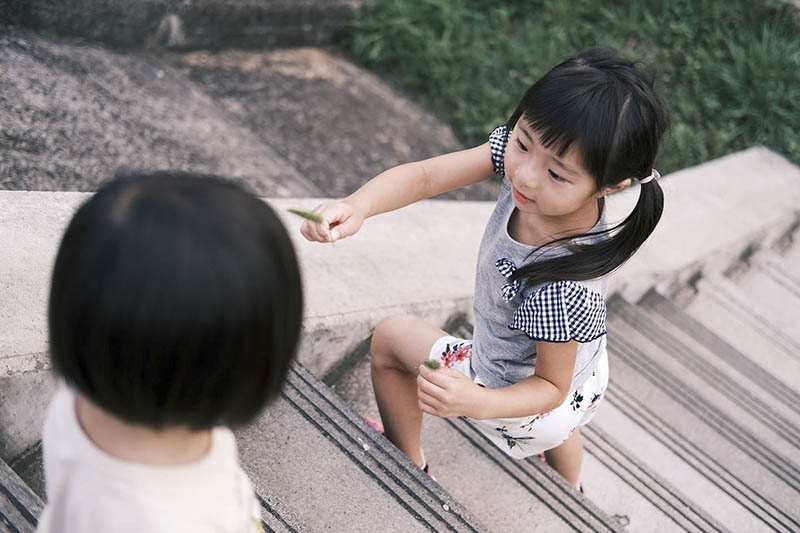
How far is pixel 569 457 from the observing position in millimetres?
2297

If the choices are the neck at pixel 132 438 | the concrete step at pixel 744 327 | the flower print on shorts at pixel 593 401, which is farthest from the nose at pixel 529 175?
the concrete step at pixel 744 327

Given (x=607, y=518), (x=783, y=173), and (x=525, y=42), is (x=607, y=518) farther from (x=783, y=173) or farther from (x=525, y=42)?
(x=525, y=42)

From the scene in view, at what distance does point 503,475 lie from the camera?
224cm

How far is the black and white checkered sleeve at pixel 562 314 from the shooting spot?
169 cm

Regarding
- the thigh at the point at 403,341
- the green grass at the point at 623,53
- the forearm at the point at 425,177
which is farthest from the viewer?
the green grass at the point at 623,53

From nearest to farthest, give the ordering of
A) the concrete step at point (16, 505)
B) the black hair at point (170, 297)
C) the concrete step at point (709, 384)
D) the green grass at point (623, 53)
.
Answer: the black hair at point (170, 297)
the concrete step at point (16, 505)
the concrete step at point (709, 384)
the green grass at point (623, 53)

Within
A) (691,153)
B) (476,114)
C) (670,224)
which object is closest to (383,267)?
(670,224)

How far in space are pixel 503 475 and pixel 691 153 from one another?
3.61 meters

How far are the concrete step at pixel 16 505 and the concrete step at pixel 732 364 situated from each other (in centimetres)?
266

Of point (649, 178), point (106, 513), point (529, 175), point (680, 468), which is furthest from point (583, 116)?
point (680, 468)

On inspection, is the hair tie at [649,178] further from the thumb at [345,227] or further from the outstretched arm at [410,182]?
the thumb at [345,227]

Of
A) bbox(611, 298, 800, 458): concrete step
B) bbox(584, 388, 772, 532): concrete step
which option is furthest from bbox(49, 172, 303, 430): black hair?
bbox(611, 298, 800, 458): concrete step

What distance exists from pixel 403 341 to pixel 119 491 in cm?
114

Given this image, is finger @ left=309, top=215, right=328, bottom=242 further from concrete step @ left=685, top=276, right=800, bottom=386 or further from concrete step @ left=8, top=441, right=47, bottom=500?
concrete step @ left=685, top=276, right=800, bottom=386
